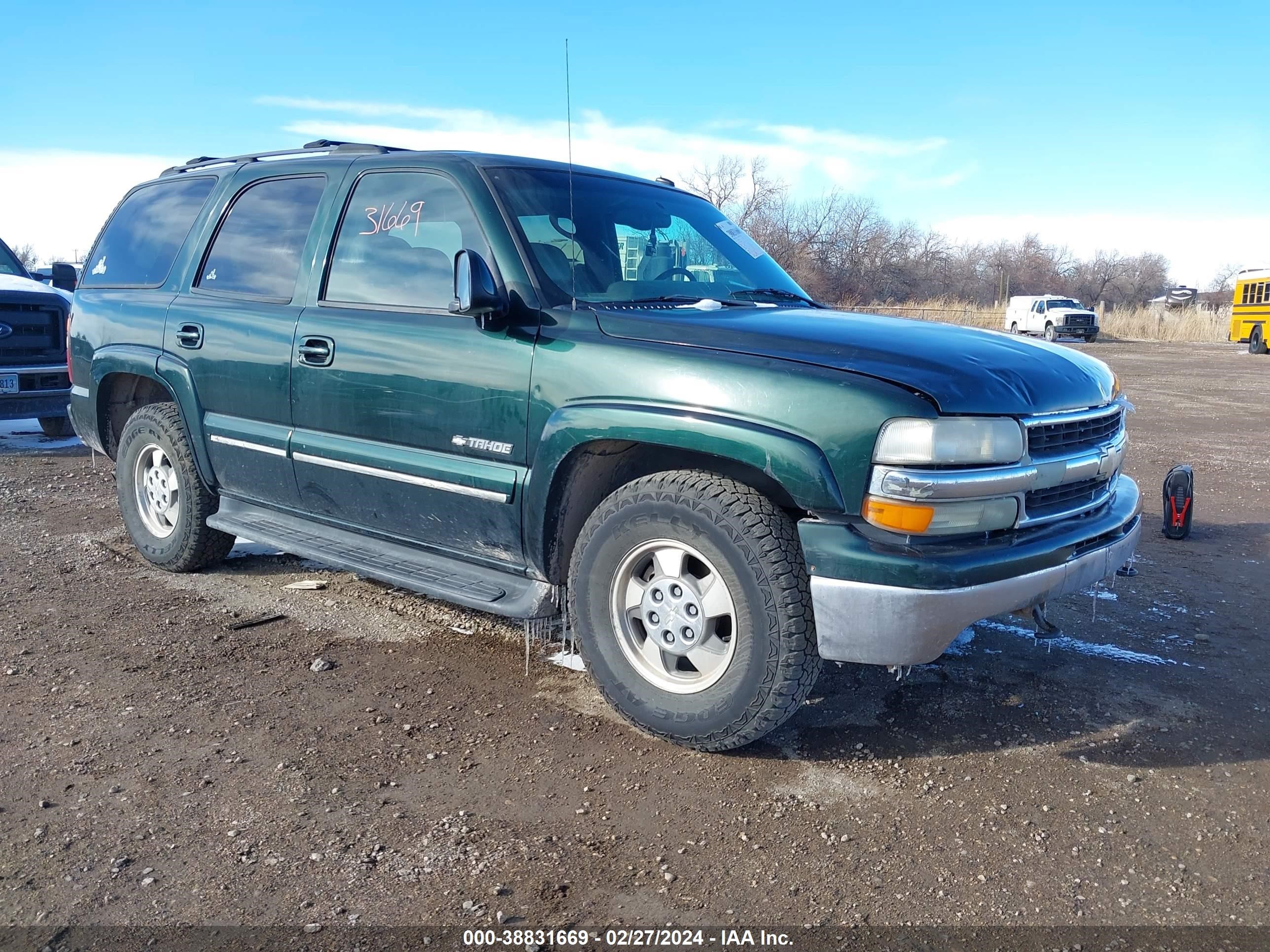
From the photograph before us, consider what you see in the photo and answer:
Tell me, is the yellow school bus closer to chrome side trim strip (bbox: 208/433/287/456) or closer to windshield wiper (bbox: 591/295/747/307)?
windshield wiper (bbox: 591/295/747/307)

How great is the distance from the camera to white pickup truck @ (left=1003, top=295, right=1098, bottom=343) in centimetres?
3684

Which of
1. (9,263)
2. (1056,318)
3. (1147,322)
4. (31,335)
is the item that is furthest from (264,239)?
(1147,322)

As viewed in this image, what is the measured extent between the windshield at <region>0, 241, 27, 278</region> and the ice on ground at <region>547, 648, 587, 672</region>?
8733mm

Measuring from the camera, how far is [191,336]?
4.74 metres

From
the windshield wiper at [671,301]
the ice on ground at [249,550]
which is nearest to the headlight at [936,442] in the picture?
the windshield wiper at [671,301]

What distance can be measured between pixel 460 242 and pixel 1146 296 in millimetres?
76847

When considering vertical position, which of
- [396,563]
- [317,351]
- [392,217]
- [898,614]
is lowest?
[396,563]

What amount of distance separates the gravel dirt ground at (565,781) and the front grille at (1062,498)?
828 mm

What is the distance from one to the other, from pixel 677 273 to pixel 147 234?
3125mm

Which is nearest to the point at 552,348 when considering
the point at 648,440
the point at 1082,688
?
the point at 648,440

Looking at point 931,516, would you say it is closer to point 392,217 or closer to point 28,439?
point 392,217

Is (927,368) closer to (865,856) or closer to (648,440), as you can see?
(648,440)

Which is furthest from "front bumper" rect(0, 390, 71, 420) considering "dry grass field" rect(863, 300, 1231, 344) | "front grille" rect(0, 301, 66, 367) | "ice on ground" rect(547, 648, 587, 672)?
"dry grass field" rect(863, 300, 1231, 344)

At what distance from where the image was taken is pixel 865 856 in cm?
270
